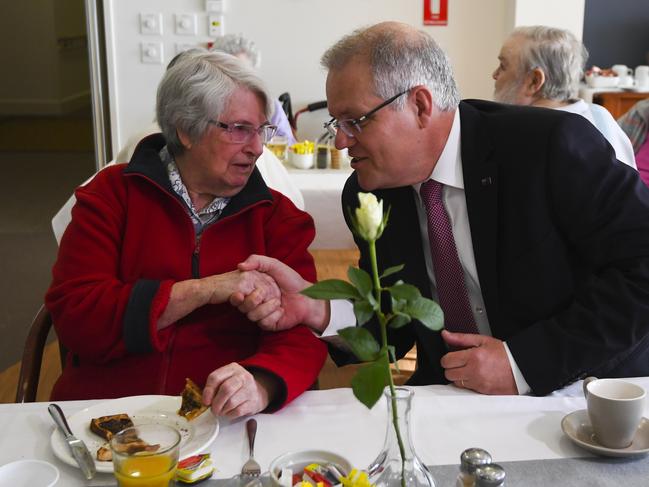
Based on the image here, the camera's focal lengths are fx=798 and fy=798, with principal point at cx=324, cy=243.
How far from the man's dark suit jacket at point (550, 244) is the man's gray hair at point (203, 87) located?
42cm

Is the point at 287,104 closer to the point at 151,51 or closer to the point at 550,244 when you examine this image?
the point at 151,51

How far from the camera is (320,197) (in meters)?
3.15

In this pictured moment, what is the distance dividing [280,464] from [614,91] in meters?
5.14

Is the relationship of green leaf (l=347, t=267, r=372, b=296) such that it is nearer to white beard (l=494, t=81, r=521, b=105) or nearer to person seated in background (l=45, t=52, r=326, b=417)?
person seated in background (l=45, t=52, r=326, b=417)

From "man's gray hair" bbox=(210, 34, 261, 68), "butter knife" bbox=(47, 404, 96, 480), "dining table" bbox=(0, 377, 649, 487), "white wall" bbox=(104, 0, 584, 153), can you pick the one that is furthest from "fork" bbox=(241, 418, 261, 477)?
"white wall" bbox=(104, 0, 584, 153)

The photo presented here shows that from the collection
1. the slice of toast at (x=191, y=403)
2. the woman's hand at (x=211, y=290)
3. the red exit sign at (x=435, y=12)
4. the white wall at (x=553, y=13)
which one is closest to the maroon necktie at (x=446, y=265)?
the woman's hand at (x=211, y=290)

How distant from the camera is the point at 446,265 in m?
1.69

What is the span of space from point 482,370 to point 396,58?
2.09 ft

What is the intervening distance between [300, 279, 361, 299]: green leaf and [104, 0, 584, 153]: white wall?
4.90 metres

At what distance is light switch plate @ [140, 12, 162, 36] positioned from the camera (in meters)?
5.51

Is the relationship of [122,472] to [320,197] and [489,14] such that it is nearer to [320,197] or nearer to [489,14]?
[320,197]

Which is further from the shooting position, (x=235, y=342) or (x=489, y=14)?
(x=489, y=14)

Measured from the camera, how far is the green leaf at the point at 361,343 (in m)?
0.87

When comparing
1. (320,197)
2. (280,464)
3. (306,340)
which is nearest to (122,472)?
(280,464)
